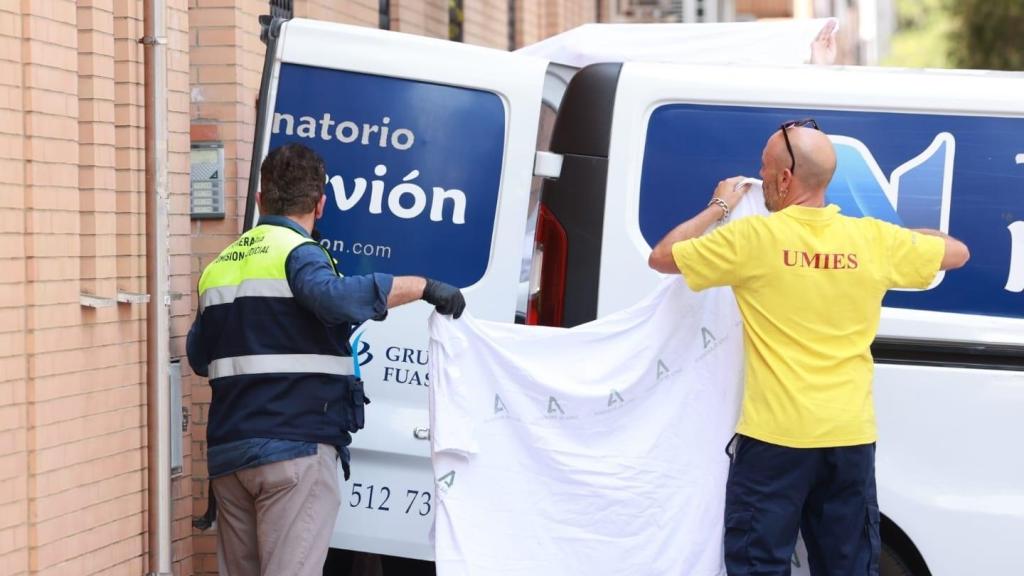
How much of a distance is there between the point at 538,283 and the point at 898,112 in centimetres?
137

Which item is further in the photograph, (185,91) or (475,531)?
(185,91)

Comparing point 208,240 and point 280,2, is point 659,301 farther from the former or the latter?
point 280,2

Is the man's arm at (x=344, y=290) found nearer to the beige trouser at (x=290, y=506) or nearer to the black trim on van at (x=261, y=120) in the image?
the beige trouser at (x=290, y=506)

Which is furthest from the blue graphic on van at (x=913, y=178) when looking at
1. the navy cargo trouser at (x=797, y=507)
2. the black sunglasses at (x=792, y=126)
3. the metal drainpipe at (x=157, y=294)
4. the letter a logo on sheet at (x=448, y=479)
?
the metal drainpipe at (x=157, y=294)

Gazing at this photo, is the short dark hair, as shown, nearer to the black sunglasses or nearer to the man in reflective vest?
the man in reflective vest

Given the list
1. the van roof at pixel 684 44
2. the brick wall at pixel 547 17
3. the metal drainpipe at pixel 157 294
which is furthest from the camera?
the brick wall at pixel 547 17

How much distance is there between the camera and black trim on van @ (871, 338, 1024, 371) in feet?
17.2

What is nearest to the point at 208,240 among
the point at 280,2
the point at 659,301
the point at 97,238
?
the point at 97,238

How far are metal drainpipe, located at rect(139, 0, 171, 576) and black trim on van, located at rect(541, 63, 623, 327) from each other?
1486 mm

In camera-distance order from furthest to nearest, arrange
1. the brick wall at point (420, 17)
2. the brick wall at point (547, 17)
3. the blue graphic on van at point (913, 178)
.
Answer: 1. the brick wall at point (547, 17)
2. the brick wall at point (420, 17)
3. the blue graphic on van at point (913, 178)

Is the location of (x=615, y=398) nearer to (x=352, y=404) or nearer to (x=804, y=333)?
(x=804, y=333)

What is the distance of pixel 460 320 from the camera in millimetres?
5133

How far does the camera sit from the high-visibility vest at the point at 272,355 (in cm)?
495

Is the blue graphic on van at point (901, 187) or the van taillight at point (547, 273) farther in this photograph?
the van taillight at point (547, 273)
